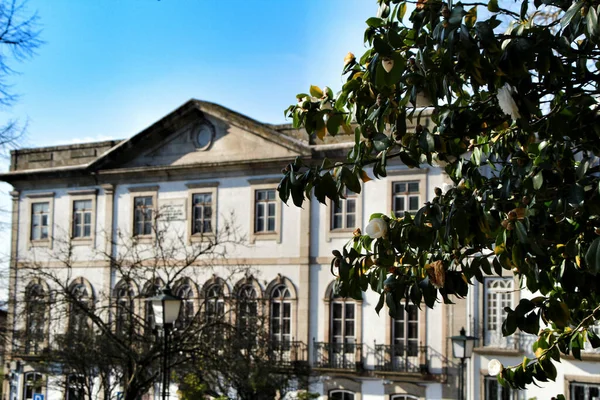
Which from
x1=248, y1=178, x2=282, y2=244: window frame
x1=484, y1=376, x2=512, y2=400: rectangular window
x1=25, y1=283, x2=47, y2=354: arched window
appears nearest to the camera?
x1=25, y1=283, x2=47, y2=354: arched window

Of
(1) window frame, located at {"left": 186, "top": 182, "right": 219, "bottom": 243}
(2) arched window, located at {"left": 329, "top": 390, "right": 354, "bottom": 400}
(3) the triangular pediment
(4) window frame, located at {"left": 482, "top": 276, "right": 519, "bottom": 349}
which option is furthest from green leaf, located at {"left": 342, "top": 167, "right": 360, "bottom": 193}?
(1) window frame, located at {"left": 186, "top": 182, "right": 219, "bottom": 243}

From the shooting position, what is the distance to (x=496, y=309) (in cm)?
2305

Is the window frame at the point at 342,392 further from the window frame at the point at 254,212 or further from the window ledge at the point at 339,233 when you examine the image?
the window frame at the point at 254,212

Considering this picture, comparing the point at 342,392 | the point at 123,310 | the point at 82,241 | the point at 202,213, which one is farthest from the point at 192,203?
the point at 342,392

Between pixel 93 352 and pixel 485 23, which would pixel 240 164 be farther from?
pixel 485 23

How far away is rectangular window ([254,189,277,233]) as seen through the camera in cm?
2639

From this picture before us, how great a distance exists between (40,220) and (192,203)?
6031 mm

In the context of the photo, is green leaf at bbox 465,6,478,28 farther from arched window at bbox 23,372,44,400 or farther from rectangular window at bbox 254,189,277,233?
arched window at bbox 23,372,44,400

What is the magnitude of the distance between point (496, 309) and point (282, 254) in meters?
6.23

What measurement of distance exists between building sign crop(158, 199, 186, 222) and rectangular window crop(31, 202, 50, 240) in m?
4.60

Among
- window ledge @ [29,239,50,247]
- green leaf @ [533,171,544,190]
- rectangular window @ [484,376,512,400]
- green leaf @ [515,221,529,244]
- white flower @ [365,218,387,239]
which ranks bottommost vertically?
rectangular window @ [484,376,512,400]

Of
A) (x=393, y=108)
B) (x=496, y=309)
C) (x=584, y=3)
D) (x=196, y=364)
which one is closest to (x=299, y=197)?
(x=393, y=108)

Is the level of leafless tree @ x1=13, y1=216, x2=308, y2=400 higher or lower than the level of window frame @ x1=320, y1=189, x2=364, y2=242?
lower

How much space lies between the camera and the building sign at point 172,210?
27656 millimetres
